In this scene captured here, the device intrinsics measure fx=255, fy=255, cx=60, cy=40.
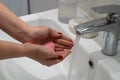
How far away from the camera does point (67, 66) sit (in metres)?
0.81

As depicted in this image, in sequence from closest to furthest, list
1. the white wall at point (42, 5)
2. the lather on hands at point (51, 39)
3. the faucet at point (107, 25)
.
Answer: the faucet at point (107, 25)
the lather on hands at point (51, 39)
the white wall at point (42, 5)

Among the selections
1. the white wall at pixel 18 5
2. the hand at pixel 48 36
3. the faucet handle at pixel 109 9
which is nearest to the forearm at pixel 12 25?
the hand at pixel 48 36

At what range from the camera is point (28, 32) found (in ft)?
2.46

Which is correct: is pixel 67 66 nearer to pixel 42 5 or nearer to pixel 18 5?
pixel 42 5

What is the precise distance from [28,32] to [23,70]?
0.12m

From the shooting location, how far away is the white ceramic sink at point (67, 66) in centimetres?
67

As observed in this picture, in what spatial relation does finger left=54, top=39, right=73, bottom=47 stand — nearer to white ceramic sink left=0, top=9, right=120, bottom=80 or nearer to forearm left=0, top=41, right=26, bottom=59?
white ceramic sink left=0, top=9, right=120, bottom=80

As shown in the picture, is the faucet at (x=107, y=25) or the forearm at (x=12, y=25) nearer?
the faucet at (x=107, y=25)

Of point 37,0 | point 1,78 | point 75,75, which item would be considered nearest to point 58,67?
point 75,75

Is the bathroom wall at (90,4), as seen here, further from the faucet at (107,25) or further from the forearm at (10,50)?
the forearm at (10,50)

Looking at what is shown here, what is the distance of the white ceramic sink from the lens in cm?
67

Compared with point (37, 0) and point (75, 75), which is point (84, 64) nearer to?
point (75, 75)

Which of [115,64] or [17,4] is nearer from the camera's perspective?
[115,64]

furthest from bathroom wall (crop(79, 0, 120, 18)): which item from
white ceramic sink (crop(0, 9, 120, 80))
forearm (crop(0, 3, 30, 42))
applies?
forearm (crop(0, 3, 30, 42))
